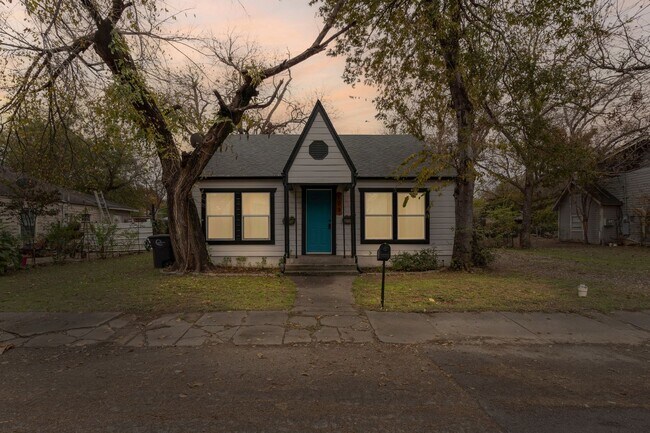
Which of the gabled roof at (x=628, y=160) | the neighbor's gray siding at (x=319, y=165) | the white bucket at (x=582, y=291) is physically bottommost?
the white bucket at (x=582, y=291)

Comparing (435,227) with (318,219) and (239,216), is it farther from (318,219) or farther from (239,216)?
(239,216)

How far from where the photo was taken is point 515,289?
9.06 meters

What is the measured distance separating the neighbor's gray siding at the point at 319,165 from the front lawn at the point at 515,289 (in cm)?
323

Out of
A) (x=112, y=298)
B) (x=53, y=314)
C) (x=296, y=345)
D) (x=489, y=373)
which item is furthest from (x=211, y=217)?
(x=489, y=373)

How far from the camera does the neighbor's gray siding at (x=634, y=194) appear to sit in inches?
870

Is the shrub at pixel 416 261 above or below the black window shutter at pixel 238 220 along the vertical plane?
below

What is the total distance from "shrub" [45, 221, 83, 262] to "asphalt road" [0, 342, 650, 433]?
11.3 metres

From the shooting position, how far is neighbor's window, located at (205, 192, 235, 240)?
13070 mm

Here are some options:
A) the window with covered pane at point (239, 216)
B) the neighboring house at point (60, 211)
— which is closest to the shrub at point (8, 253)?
the neighboring house at point (60, 211)

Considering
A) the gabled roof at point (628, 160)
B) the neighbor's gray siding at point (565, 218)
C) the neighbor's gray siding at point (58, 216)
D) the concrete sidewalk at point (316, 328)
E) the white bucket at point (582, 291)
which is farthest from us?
the neighbor's gray siding at point (565, 218)

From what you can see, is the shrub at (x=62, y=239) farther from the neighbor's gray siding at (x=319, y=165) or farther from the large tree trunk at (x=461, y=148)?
the large tree trunk at (x=461, y=148)

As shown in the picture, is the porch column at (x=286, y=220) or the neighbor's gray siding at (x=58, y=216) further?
the neighbor's gray siding at (x=58, y=216)

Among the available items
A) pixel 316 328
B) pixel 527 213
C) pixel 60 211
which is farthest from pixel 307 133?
pixel 527 213

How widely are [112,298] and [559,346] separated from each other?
8.11 meters
